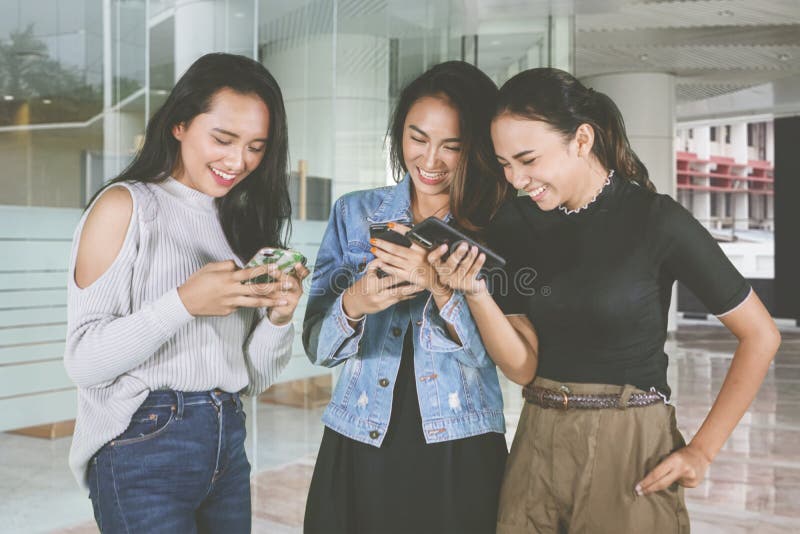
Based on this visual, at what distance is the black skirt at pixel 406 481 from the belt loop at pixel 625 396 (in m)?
0.32

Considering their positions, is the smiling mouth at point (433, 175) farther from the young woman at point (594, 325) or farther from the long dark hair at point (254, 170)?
the long dark hair at point (254, 170)

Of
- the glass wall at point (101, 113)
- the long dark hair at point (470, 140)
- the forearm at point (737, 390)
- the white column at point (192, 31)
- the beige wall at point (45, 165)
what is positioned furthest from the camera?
the white column at point (192, 31)

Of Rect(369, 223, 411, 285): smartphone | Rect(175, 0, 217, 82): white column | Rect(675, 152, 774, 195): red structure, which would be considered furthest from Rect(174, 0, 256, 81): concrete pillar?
Rect(675, 152, 774, 195): red structure

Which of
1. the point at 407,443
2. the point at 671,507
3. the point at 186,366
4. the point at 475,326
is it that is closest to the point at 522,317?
the point at 475,326

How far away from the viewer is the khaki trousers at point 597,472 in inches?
61.4

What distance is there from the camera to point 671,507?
1570 millimetres

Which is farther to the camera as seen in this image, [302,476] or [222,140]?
[302,476]

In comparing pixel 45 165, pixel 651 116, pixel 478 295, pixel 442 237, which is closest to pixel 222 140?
pixel 442 237

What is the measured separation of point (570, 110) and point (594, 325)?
18.2 inches

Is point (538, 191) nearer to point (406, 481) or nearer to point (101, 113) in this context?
point (406, 481)

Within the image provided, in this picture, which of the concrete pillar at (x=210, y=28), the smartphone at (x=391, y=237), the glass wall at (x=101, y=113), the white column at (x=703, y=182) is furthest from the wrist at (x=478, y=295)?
the white column at (x=703, y=182)

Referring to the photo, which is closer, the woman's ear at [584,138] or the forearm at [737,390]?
the forearm at [737,390]

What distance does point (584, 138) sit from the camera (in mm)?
1661

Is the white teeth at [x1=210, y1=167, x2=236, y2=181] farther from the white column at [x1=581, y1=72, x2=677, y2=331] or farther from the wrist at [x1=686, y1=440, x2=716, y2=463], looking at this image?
the white column at [x1=581, y1=72, x2=677, y2=331]
